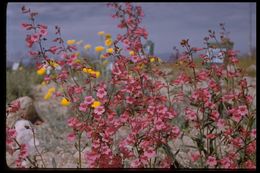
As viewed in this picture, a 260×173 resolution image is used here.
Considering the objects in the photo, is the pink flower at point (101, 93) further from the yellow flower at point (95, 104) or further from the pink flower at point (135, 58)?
the pink flower at point (135, 58)

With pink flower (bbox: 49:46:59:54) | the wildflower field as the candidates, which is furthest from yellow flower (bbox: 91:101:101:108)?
pink flower (bbox: 49:46:59:54)

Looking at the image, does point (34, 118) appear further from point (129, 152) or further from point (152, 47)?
point (129, 152)

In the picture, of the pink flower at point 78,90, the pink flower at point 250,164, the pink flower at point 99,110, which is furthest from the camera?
the pink flower at point 250,164

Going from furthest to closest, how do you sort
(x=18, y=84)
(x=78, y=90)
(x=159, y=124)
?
(x=18, y=84)
(x=78, y=90)
(x=159, y=124)

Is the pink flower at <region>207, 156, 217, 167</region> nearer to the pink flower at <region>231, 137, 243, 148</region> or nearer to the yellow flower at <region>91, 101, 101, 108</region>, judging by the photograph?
the pink flower at <region>231, 137, 243, 148</region>

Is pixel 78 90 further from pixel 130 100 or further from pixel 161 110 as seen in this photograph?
pixel 161 110

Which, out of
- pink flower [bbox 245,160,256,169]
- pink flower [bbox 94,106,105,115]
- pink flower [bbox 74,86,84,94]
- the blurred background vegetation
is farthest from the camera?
the blurred background vegetation

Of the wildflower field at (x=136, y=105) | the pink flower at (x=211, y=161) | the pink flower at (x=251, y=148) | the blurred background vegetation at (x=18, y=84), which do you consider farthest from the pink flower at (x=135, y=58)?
the blurred background vegetation at (x=18, y=84)

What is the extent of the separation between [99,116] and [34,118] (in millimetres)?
2434

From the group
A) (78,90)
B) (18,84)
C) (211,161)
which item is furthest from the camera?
(18,84)

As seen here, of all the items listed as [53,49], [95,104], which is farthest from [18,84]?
[95,104]

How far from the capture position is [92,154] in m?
2.03

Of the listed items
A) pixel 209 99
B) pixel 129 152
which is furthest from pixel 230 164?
pixel 129 152

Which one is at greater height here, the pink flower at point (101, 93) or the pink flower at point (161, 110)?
the pink flower at point (101, 93)
